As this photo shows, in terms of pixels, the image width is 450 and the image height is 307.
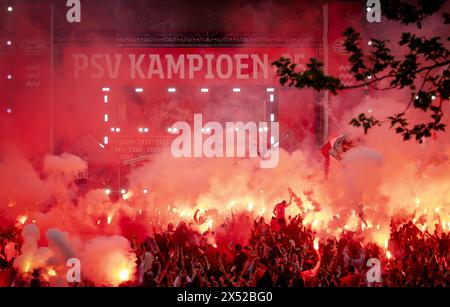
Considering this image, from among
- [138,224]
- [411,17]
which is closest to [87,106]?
[138,224]

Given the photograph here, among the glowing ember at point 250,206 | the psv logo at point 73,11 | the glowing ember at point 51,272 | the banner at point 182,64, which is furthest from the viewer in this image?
the psv logo at point 73,11

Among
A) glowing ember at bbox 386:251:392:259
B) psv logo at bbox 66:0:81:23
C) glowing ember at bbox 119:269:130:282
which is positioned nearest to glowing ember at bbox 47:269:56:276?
glowing ember at bbox 119:269:130:282

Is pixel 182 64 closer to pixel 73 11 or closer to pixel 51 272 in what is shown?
pixel 73 11

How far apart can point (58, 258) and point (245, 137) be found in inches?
307

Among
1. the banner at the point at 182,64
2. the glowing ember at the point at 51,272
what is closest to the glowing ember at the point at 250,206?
the banner at the point at 182,64

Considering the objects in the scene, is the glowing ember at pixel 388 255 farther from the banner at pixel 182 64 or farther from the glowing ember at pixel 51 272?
the banner at pixel 182 64

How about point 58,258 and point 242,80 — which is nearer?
point 58,258

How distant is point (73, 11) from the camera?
1574 centimetres

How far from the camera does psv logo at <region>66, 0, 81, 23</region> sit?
15.7m

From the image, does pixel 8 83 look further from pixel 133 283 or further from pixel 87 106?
pixel 133 283

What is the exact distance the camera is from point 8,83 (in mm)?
14805

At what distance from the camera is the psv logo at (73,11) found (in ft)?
51.4

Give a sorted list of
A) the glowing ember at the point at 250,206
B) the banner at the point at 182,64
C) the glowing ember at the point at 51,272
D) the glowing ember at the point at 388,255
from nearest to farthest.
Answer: the glowing ember at the point at 51,272 → the glowing ember at the point at 388,255 → the glowing ember at the point at 250,206 → the banner at the point at 182,64

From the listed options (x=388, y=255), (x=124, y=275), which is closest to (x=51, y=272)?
(x=124, y=275)
